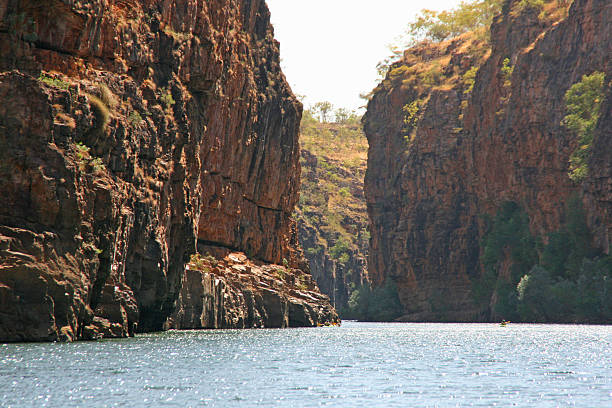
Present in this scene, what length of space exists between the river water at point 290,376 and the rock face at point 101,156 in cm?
280

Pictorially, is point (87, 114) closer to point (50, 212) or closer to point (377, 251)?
point (50, 212)

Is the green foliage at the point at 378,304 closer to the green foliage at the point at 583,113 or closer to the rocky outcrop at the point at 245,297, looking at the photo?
the rocky outcrop at the point at 245,297

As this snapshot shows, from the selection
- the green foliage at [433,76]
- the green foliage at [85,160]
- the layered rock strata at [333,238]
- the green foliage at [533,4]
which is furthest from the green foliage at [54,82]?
the layered rock strata at [333,238]

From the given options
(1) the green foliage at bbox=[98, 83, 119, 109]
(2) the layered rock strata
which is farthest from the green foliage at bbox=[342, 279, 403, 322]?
(1) the green foliage at bbox=[98, 83, 119, 109]

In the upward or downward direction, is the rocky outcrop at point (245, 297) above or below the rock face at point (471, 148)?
below

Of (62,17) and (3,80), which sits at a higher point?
(62,17)

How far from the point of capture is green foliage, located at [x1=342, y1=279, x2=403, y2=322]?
128 meters

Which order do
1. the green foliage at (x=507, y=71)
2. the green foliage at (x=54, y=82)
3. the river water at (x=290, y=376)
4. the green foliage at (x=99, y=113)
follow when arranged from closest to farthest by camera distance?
1. the river water at (x=290, y=376)
2. the green foliage at (x=54, y=82)
3. the green foliage at (x=99, y=113)
4. the green foliage at (x=507, y=71)

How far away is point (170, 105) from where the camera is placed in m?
51.2

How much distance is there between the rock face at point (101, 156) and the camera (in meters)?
35.0

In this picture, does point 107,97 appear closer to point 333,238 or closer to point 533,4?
point 533,4

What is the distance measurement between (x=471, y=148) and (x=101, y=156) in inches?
3343

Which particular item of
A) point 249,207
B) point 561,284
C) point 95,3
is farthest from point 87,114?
point 561,284

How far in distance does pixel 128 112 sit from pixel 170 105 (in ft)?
22.4
